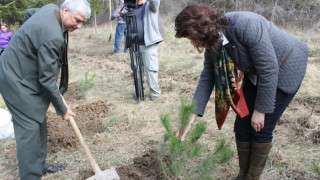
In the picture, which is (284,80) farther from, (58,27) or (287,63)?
(58,27)

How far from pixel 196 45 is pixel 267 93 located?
544 millimetres

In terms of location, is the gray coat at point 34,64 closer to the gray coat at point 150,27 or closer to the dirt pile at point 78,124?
the dirt pile at point 78,124

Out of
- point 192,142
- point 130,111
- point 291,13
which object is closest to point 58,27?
point 192,142

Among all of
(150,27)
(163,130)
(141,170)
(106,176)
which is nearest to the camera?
(106,176)

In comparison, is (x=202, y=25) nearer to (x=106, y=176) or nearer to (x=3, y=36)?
(x=106, y=176)

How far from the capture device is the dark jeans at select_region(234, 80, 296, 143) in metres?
1.86

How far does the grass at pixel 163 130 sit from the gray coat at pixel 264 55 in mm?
663

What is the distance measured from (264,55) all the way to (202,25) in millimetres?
417

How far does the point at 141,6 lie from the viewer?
4.33 m

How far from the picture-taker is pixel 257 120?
1.81 m

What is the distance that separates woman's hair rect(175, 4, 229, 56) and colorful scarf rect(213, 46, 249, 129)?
0.12m

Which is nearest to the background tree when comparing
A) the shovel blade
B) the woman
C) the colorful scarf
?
the woman

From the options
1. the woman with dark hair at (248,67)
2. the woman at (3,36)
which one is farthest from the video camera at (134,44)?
the woman at (3,36)

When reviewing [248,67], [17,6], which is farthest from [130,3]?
[17,6]
